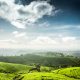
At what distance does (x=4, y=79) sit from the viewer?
487 ft

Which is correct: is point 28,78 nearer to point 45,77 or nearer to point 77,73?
point 45,77

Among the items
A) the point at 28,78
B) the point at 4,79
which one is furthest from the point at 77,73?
the point at 4,79

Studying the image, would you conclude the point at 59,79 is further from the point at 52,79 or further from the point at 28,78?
the point at 28,78

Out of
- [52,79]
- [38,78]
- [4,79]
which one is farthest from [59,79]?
[4,79]

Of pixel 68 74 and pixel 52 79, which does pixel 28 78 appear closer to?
pixel 52 79

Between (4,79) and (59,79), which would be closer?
(59,79)

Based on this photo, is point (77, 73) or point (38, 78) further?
point (77, 73)

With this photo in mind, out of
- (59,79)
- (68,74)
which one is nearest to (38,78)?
(59,79)

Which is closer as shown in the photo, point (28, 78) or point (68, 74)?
point (28, 78)

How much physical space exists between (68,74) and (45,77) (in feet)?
110

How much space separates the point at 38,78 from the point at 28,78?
26.4 feet

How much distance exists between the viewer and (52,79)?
115812 millimetres

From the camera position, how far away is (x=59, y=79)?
115m

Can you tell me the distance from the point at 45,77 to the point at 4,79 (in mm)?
46247
